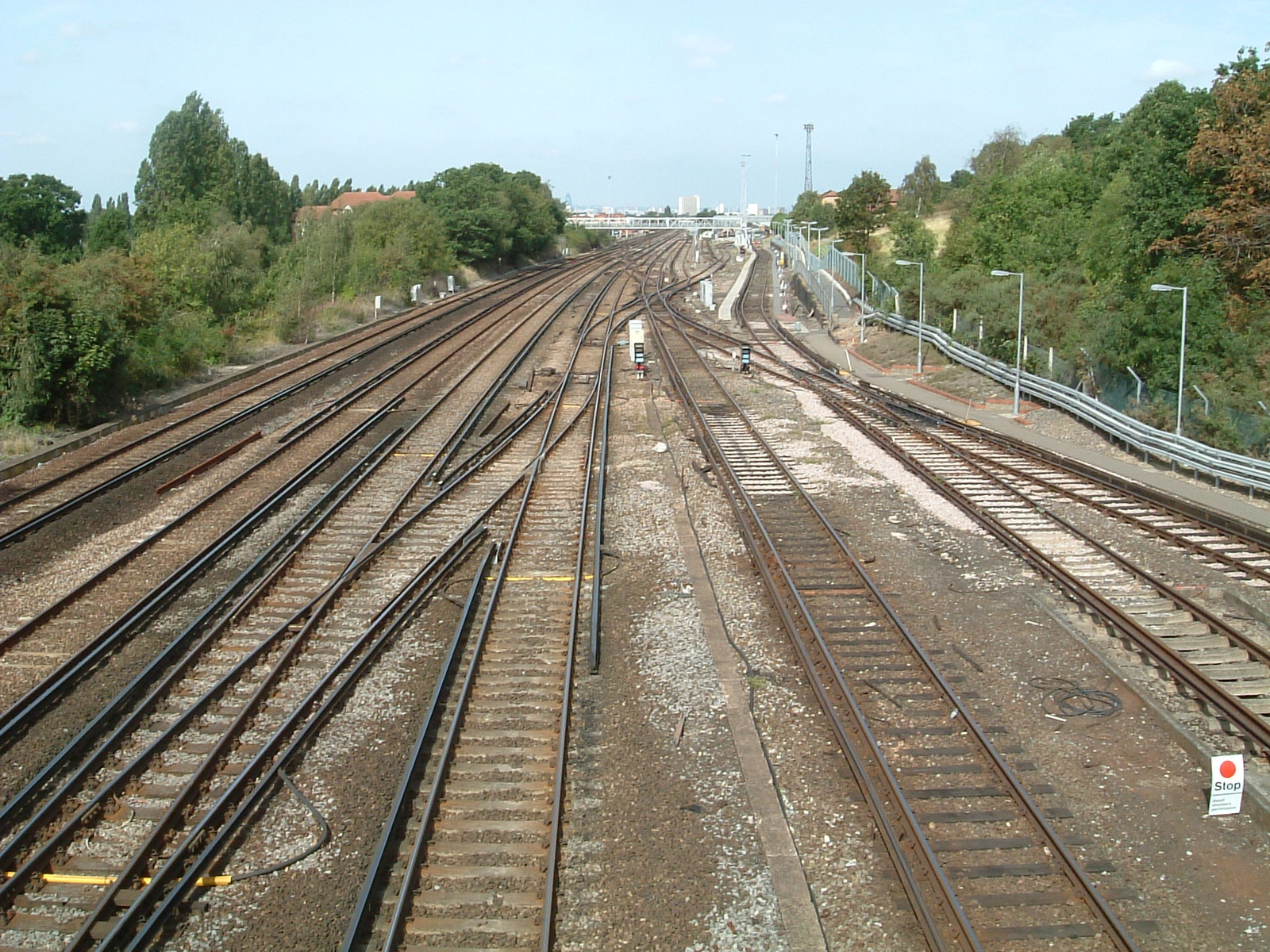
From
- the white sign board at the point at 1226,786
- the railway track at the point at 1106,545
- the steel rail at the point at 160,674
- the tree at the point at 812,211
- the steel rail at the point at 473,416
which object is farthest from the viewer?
the tree at the point at 812,211

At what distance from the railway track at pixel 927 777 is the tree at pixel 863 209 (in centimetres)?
4769

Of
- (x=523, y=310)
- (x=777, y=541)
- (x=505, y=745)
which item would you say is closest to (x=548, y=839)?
(x=505, y=745)

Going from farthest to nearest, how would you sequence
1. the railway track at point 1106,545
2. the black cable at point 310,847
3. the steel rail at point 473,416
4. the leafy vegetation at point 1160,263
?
the leafy vegetation at point 1160,263 < the steel rail at point 473,416 < the railway track at point 1106,545 < the black cable at point 310,847

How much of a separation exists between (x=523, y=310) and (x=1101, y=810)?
38006 millimetres

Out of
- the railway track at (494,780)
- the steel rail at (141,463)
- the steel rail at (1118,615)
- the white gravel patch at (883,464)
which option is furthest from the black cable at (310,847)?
the white gravel patch at (883,464)

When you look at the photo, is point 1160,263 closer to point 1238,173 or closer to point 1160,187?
point 1160,187

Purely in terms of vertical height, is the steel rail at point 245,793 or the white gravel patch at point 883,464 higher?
the white gravel patch at point 883,464

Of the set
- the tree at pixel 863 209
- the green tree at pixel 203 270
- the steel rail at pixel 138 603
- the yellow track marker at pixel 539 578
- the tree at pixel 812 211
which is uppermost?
the tree at pixel 812 211

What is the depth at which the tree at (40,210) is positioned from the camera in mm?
69625

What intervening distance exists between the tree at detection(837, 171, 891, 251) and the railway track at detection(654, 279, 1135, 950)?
47.7m

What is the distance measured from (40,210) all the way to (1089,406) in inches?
2823

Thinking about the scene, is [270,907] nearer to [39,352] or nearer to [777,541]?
[777,541]

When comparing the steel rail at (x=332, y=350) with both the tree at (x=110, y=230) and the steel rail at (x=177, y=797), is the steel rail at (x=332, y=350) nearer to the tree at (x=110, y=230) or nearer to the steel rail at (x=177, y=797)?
the steel rail at (x=177, y=797)

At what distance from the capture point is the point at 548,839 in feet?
25.2
